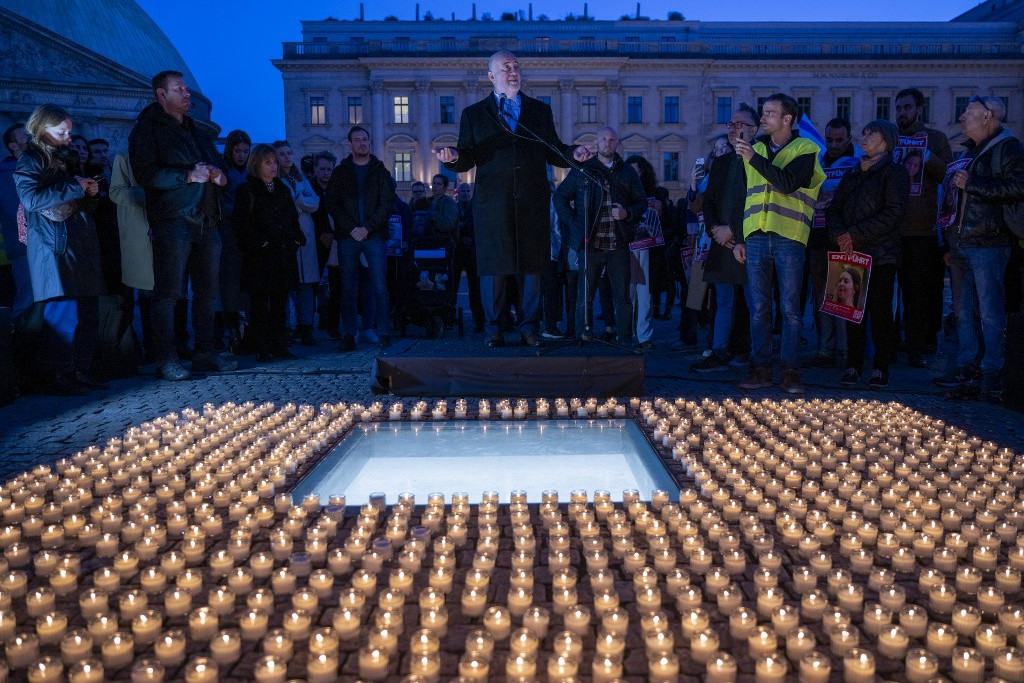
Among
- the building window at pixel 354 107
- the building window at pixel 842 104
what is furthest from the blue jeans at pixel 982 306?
the building window at pixel 842 104

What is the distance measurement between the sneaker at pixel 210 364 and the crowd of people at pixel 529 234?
21mm

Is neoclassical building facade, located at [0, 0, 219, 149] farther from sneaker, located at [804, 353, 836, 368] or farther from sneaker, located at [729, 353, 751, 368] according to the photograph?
sneaker, located at [804, 353, 836, 368]

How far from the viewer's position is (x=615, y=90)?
152ft

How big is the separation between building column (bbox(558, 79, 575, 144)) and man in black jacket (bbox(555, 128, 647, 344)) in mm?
39642

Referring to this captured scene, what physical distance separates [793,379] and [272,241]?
4800 millimetres

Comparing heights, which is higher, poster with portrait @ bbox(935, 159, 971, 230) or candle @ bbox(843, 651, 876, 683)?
poster with portrait @ bbox(935, 159, 971, 230)

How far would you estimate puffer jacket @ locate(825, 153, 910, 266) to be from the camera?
585cm

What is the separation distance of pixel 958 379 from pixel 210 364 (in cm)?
606

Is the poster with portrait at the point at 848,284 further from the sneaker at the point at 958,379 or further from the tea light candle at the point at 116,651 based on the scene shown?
the tea light candle at the point at 116,651

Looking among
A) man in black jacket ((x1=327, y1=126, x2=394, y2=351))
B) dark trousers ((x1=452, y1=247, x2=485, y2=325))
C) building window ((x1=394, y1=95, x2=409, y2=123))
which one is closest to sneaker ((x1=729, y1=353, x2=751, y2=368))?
man in black jacket ((x1=327, y1=126, x2=394, y2=351))

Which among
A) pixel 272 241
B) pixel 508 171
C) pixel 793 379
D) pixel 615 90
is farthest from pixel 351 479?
pixel 615 90

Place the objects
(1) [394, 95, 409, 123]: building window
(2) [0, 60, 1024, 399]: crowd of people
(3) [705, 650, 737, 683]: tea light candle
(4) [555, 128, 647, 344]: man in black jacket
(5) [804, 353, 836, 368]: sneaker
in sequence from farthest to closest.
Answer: (1) [394, 95, 409, 123]: building window → (4) [555, 128, 647, 344]: man in black jacket → (5) [804, 353, 836, 368]: sneaker → (2) [0, 60, 1024, 399]: crowd of people → (3) [705, 650, 737, 683]: tea light candle

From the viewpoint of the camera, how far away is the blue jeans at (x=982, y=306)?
5.54m

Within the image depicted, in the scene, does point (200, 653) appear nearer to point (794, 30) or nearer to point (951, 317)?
point (951, 317)
